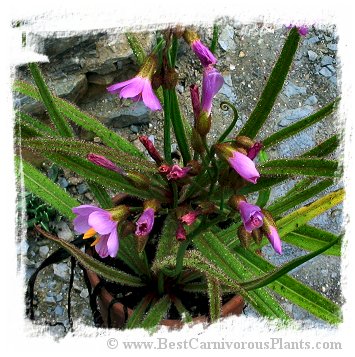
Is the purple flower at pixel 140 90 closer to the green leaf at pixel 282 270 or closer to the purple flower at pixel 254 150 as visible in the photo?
the purple flower at pixel 254 150

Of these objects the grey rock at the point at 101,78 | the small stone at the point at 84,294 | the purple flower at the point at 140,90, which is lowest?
the small stone at the point at 84,294

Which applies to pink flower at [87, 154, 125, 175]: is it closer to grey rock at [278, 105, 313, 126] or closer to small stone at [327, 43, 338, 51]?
grey rock at [278, 105, 313, 126]

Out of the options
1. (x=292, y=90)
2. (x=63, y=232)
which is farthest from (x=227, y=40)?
(x=63, y=232)

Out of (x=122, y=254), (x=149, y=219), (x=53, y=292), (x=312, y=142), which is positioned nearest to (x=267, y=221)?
(x=149, y=219)

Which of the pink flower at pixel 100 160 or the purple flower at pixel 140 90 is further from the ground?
the purple flower at pixel 140 90

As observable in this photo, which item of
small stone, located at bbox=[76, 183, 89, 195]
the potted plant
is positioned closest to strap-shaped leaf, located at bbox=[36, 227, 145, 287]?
the potted plant

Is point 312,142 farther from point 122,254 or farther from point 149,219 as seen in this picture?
point 149,219

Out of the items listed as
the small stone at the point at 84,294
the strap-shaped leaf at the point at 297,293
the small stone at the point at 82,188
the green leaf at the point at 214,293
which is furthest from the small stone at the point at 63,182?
the green leaf at the point at 214,293
